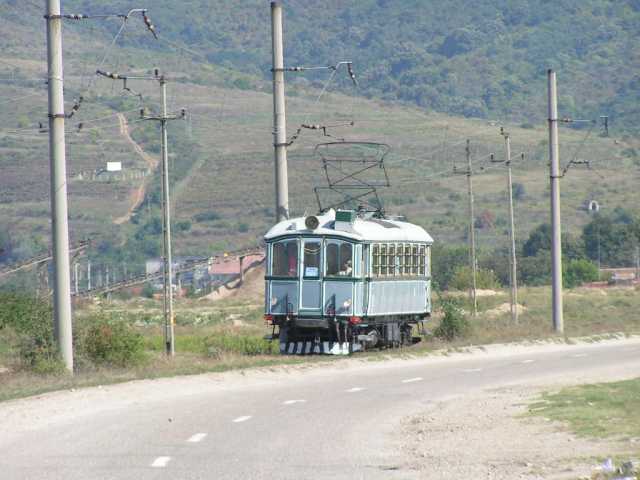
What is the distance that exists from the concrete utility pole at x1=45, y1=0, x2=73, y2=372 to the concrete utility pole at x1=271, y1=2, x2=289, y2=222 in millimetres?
8960

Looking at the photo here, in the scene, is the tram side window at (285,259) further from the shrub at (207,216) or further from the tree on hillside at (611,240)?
the shrub at (207,216)

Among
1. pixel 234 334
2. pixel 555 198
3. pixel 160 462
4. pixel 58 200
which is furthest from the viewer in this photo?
pixel 555 198

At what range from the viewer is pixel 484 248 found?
120m

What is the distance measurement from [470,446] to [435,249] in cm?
8696

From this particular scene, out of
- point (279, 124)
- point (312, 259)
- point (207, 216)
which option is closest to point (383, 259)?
point (312, 259)

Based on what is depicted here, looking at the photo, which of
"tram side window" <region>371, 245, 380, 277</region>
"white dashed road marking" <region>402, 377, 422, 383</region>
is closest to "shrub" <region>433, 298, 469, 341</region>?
"tram side window" <region>371, 245, 380, 277</region>

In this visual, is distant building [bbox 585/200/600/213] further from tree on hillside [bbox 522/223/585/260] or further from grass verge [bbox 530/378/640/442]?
grass verge [bbox 530/378/640/442]

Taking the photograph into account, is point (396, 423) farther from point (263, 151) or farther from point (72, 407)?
point (263, 151)

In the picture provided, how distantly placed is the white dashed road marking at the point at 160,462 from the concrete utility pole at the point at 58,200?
1001cm

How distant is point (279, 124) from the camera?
106 ft

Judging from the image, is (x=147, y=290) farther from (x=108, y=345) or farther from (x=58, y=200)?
(x=58, y=200)

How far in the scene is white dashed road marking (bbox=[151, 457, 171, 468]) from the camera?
43.3 feet

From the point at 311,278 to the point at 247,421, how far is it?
13.5 metres

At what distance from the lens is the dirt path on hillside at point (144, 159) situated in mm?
122194
